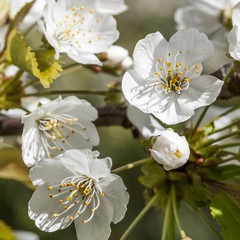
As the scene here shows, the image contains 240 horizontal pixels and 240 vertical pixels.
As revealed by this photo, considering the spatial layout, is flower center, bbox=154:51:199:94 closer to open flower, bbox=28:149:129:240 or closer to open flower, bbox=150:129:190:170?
open flower, bbox=150:129:190:170

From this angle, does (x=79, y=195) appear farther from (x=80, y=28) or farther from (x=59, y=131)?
(x=80, y=28)

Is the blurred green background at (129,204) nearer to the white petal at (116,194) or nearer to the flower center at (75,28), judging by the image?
the flower center at (75,28)

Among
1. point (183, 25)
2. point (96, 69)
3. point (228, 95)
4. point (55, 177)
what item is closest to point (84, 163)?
point (55, 177)

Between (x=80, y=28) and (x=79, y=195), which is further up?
(x=80, y=28)

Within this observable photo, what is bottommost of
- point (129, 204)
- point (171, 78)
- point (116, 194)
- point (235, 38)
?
point (129, 204)

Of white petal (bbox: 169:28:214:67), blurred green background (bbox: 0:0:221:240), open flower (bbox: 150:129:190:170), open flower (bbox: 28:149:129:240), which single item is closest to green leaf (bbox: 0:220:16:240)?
open flower (bbox: 28:149:129:240)

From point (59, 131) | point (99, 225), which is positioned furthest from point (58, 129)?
point (99, 225)

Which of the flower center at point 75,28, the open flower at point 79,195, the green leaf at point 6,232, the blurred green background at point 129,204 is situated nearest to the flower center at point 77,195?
the open flower at point 79,195
